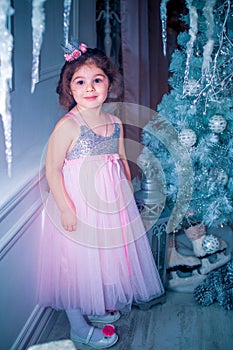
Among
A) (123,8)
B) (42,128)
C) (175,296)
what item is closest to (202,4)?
(123,8)

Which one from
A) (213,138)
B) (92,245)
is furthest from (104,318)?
(213,138)

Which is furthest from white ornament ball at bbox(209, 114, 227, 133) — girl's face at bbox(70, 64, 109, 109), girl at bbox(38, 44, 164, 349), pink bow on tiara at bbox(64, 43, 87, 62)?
pink bow on tiara at bbox(64, 43, 87, 62)

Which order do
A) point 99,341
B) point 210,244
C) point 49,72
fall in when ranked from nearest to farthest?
1. point 99,341
2. point 210,244
3. point 49,72

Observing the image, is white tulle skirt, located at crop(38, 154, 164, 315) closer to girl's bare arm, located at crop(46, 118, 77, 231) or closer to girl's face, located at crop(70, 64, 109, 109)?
girl's bare arm, located at crop(46, 118, 77, 231)

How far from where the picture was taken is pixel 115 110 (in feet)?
9.45

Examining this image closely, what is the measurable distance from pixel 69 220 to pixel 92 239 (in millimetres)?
119

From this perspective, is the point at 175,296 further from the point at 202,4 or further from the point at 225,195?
the point at 202,4

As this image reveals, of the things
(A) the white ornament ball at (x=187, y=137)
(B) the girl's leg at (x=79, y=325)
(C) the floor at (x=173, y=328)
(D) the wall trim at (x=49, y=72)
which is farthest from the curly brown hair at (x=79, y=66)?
(C) the floor at (x=173, y=328)

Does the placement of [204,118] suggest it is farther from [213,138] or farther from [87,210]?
[87,210]

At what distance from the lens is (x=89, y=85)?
1.68 m

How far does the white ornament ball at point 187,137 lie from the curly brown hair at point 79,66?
1.17 feet

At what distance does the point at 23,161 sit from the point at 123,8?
1151 millimetres

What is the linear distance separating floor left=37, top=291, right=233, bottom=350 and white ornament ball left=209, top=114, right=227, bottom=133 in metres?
0.78

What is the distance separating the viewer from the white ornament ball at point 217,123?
6.37 ft
